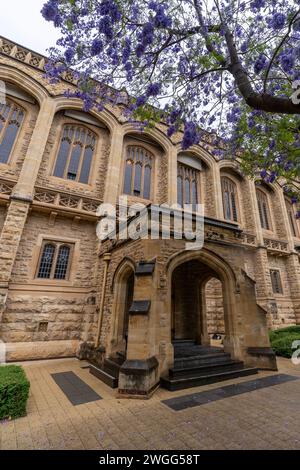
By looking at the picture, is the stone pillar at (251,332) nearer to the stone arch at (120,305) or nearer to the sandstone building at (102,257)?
the sandstone building at (102,257)

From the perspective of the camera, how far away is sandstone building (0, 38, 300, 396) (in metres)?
6.29

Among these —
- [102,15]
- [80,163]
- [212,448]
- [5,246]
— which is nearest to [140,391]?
[212,448]

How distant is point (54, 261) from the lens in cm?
916

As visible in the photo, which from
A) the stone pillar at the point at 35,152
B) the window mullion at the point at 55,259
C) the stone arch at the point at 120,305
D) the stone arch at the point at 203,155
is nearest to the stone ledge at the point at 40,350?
the stone arch at the point at 120,305

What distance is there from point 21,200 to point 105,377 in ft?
23.4

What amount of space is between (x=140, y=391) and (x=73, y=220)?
7.53 meters

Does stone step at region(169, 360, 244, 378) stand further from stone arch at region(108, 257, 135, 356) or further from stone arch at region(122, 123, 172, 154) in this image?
stone arch at region(122, 123, 172, 154)

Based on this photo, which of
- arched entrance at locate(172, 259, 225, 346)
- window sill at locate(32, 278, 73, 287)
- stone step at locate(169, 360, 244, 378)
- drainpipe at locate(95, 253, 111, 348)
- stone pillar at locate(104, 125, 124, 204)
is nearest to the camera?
stone step at locate(169, 360, 244, 378)

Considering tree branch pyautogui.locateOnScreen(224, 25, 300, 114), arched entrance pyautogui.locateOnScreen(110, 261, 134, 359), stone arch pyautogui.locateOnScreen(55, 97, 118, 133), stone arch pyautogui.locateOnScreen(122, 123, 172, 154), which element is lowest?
arched entrance pyautogui.locateOnScreen(110, 261, 134, 359)

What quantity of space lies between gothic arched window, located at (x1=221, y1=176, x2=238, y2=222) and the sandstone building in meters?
1.72

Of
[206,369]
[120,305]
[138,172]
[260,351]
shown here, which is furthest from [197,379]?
[138,172]

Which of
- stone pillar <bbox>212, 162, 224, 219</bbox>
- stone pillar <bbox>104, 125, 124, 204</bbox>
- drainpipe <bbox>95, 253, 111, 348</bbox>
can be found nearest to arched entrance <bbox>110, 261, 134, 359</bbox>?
drainpipe <bbox>95, 253, 111, 348</bbox>

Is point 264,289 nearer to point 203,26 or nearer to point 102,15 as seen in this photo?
point 203,26

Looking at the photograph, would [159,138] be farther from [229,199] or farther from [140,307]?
[140,307]
